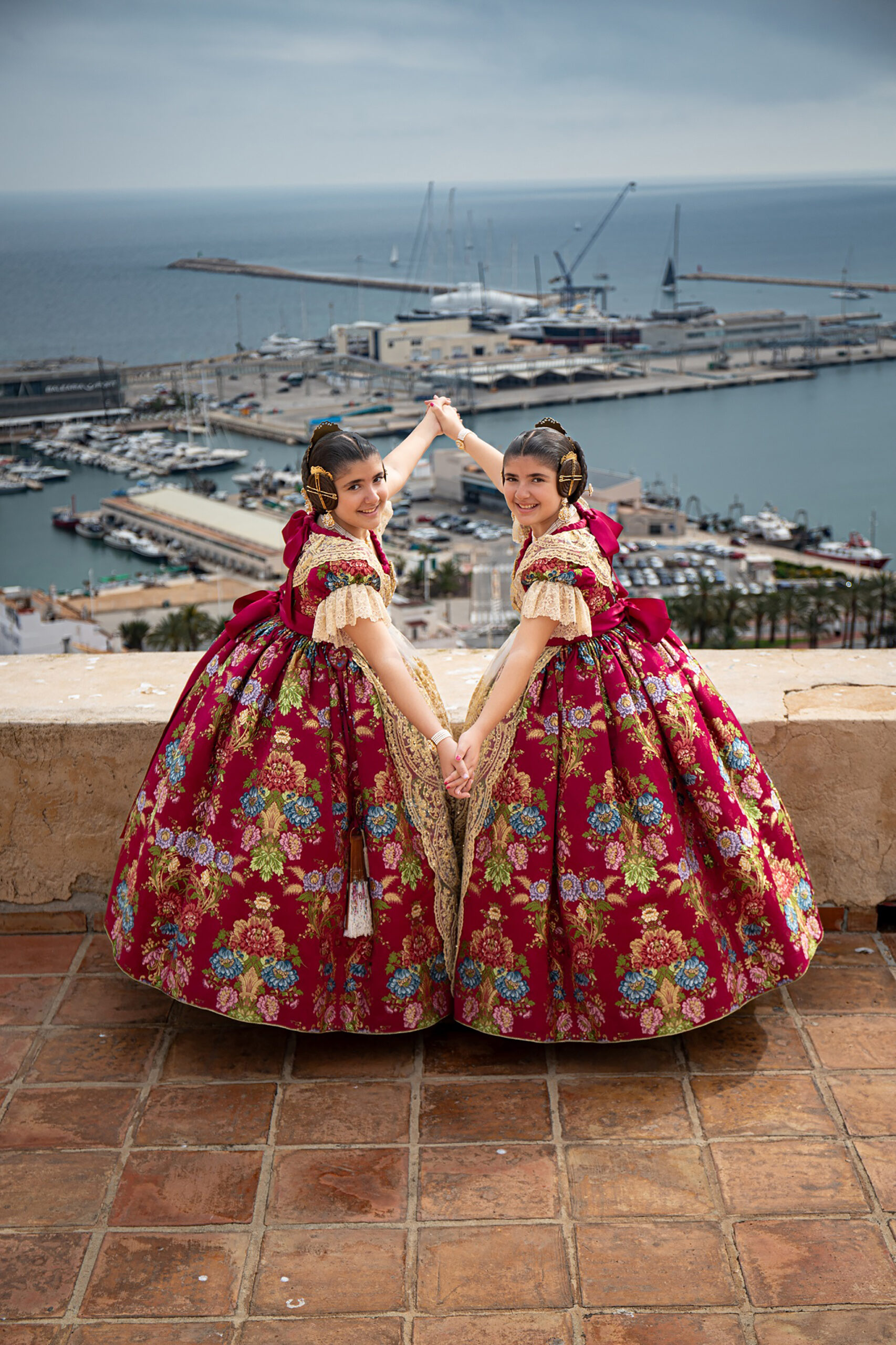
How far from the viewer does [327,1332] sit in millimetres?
1539

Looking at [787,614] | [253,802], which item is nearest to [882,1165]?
[253,802]

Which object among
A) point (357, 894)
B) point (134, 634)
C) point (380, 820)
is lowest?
point (134, 634)

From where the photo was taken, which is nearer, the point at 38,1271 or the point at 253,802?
the point at 38,1271

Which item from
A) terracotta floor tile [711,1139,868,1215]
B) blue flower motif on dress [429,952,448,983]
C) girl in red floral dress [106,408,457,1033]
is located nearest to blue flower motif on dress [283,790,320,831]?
girl in red floral dress [106,408,457,1033]

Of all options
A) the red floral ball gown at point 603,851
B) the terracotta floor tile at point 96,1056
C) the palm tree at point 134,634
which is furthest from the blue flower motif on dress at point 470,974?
the palm tree at point 134,634

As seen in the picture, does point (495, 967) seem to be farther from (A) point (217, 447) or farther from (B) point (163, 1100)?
(A) point (217, 447)

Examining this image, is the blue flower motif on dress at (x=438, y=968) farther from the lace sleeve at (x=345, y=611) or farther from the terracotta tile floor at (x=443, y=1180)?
the lace sleeve at (x=345, y=611)

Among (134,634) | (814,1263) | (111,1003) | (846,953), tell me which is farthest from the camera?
(134,634)

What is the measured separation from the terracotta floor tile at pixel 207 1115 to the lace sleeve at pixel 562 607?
0.85 meters

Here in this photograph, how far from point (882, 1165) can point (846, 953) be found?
633 mm

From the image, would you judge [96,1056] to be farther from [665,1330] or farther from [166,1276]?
[665,1330]

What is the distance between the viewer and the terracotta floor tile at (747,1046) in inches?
81.8

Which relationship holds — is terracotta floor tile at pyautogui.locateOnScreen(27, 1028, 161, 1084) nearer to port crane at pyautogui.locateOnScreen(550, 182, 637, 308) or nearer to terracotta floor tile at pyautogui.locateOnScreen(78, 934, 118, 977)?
terracotta floor tile at pyautogui.locateOnScreen(78, 934, 118, 977)

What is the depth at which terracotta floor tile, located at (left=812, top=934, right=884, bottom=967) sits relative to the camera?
238 cm
